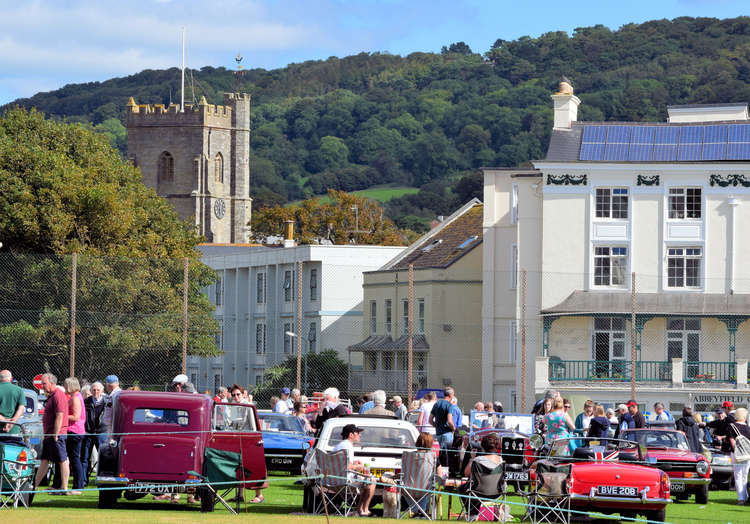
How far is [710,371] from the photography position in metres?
50.5

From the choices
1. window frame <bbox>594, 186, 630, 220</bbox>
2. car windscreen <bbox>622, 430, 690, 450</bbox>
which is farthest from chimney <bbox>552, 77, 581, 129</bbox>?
car windscreen <bbox>622, 430, 690, 450</bbox>

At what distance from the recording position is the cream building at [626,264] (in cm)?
5081

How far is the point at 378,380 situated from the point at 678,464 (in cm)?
2086

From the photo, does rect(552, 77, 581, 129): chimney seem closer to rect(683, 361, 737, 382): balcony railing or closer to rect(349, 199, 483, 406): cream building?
rect(349, 199, 483, 406): cream building

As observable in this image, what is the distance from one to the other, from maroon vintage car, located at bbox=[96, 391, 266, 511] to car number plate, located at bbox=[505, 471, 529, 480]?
354cm

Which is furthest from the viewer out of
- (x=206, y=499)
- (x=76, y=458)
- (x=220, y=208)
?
(x=220, y=208)

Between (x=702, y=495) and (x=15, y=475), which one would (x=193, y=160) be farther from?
(x=15, y=475)

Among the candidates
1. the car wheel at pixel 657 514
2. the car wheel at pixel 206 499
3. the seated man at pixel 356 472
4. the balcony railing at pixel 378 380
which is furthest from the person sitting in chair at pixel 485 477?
the balcony railing at pixel 378 380

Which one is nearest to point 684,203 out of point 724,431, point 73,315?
point 73,315

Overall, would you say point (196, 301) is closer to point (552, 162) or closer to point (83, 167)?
point (83, 167)

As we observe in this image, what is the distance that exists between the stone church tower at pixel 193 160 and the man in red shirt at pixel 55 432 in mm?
123041

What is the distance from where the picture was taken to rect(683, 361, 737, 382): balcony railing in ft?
164

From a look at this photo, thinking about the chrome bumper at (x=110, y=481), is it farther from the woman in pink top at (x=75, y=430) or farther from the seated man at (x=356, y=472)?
the seated man at (x=356, y=472)

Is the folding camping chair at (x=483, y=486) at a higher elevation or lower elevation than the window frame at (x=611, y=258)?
lower
